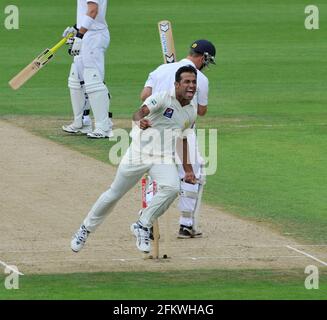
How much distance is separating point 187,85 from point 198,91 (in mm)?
1796

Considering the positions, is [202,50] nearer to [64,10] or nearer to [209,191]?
[209,191]

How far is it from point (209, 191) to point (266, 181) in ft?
3.07

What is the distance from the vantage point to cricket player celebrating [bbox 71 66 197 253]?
11977 millimetres

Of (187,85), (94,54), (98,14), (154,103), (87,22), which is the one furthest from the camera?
(94,54)

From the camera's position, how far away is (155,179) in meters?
12.1

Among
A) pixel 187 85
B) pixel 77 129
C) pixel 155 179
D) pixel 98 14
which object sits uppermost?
pixel 98 14

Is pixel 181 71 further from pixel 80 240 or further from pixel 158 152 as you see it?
pixel 80 240

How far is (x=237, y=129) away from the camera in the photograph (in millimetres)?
20219

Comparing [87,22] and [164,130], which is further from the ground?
[87,22]

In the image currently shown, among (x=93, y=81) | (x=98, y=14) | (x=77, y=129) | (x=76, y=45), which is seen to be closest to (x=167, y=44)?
(x=98, y=14)

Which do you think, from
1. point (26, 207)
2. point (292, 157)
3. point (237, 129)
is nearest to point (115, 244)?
point (26, 207)

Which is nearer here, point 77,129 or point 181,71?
point 181,71

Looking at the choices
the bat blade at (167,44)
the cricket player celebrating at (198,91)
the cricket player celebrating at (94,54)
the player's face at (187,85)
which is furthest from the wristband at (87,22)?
the player's face at (187,85)

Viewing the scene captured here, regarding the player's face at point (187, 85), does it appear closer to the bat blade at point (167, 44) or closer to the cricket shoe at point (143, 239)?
the cricket shoe at point (143, 239)
